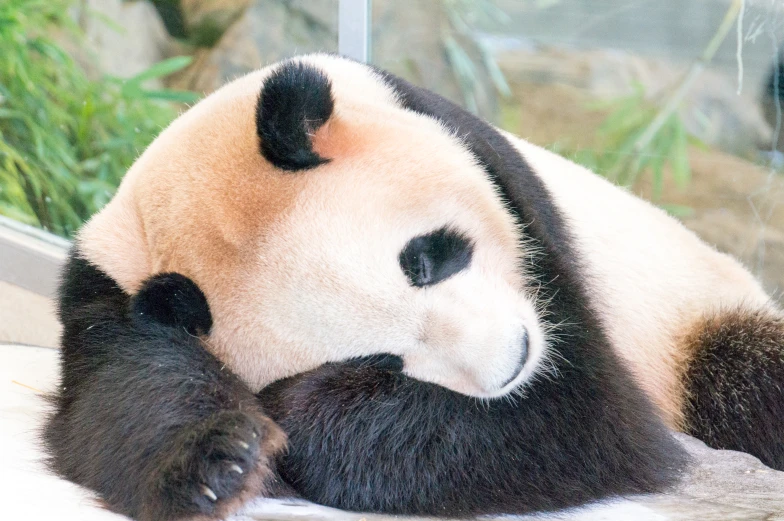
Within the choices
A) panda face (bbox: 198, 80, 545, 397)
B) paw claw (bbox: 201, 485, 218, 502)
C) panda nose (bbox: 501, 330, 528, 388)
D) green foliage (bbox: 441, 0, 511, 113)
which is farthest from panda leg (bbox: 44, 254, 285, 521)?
green foliage (bbox: 441, 0, 511, 113)

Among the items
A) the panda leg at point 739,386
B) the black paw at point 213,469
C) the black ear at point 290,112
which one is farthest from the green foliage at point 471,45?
the black paw at point 213,469

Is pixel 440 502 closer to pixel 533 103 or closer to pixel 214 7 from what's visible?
pixel 533 103

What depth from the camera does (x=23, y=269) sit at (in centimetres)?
362

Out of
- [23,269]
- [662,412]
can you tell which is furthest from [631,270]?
[23,269]

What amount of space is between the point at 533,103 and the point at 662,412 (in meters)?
3.05

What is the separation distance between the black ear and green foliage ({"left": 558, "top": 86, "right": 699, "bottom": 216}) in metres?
2.83

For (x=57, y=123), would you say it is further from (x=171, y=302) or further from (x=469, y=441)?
(x=469, y=441)

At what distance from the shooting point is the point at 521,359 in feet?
5.66

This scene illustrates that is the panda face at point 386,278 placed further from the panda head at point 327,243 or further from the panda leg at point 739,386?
the panda leg at point 739,386

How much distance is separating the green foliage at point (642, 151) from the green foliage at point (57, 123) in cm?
241

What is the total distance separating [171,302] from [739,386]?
163cm

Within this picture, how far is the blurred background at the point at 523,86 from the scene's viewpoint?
407cm

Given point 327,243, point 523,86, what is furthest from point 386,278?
point 523,86

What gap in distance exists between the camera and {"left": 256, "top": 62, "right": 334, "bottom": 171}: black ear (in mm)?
1736
